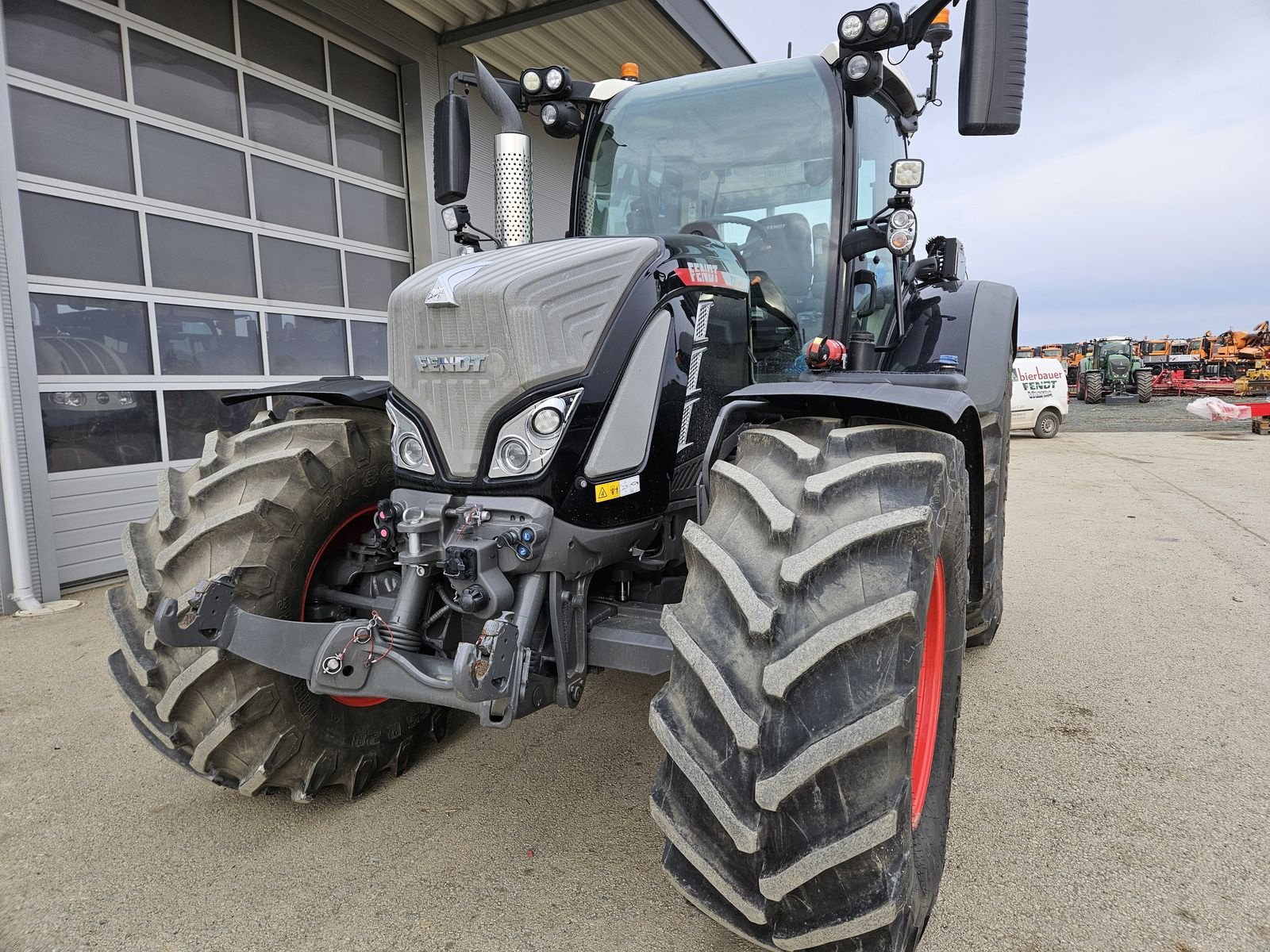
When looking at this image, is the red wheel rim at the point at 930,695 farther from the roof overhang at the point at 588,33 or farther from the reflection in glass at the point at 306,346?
the roof overhang at the point at 588,33

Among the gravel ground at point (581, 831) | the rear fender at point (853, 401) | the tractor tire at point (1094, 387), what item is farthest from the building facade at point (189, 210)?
the tractor tire at point (1094, 387)

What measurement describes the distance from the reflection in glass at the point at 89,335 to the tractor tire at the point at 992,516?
514 centimetres

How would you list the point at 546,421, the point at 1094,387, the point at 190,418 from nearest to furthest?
the point at 546,421 < the point at 190,418 < the point at 1094,387

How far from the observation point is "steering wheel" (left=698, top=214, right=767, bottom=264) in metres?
2.83

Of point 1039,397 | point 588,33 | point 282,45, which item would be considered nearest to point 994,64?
point 282,45

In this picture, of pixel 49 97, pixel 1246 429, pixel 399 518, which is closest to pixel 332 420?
pixel 399 518

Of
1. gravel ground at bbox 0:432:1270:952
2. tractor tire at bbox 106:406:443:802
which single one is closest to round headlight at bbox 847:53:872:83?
tractor tire at bbox 106:406:443:802

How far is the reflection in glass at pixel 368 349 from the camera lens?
22.3ft

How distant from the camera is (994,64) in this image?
2.02 meters

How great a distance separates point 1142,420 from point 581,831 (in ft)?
67.9

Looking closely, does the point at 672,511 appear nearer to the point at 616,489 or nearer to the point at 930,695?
the point at 616,489

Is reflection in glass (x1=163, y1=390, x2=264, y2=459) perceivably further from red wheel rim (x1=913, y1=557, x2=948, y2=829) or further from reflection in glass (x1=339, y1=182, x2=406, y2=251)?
red wheel rim (x1=913, y1=557, x2=948, y2=829)

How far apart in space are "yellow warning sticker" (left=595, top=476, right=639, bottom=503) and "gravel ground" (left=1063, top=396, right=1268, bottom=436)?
17.2 metres

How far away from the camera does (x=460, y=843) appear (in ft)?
7.28
